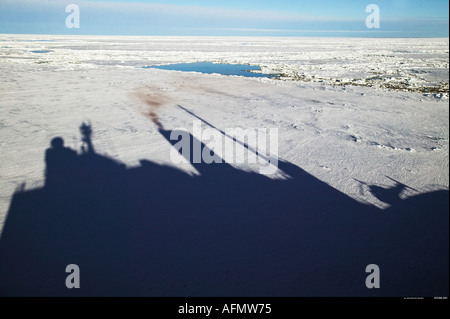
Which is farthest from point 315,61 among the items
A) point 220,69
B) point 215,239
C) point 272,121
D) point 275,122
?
point 215,239

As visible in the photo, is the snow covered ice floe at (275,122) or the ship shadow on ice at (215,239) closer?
the ship shadow on ice at (215,239)

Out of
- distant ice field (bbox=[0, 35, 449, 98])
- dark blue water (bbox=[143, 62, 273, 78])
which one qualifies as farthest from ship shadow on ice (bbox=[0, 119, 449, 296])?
dark blue water (bbox=[143, 62, 273, 78])

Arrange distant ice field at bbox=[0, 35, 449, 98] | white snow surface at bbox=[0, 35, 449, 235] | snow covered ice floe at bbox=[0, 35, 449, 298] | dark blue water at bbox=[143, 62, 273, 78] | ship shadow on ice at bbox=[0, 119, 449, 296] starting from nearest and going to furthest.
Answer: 1. ship shadow on ice at bbox=[0, 119, 449, 296]
2. snow covered ice floe at bbox=[0, 35, 449, 298]
3. white snow surface at bbox=[0, 35, 449, 235]
4. distant ice field at bbox=[0, 35, 449, 98]
5. dark blue water at bbox=[143, 62, 273, 78]

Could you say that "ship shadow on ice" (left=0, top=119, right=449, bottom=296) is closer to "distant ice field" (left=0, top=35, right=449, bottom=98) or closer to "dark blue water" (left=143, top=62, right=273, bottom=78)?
"distant ice field" (left=0, top=35, right=449, bottom=98)

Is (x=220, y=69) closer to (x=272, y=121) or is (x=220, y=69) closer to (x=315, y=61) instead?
(x=315, y=61)

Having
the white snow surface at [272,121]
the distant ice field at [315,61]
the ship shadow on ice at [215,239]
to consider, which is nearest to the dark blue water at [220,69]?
the distant ice field at [315,61]

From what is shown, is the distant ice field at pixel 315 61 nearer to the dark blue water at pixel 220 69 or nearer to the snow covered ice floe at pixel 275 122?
the snow covered ice floe at pixel 275 122

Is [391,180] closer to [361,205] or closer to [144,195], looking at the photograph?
[361,205]
